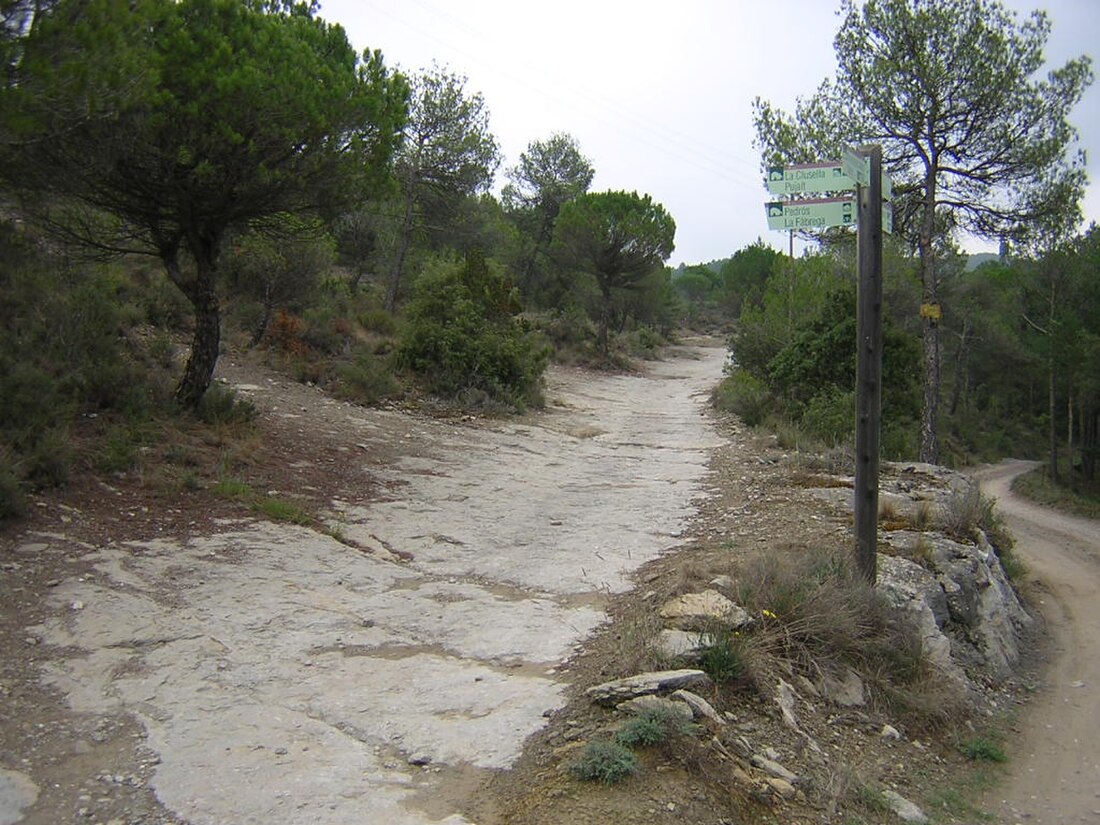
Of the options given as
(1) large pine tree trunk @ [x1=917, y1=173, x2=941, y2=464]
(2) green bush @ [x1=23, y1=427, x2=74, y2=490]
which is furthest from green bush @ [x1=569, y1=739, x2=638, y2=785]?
(1) large pine tree trunk @ [x1=917, y1=173, x2=941, y2=464]

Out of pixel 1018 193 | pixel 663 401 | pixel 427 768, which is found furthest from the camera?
pixel 663 401

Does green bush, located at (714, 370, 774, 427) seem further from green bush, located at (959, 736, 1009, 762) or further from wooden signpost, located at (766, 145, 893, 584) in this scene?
green bush, located at (959, 736, 1009, 762)

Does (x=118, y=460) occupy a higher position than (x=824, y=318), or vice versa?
(x=824, y=318)

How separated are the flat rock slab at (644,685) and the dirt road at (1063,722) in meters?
2.15

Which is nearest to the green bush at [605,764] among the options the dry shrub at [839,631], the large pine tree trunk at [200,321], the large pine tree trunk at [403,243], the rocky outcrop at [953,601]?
the dry shrub at [839,631]

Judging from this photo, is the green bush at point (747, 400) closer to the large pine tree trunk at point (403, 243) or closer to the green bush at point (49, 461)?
the large pine tree trunk at point (403, 243)

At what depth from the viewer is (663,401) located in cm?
2539

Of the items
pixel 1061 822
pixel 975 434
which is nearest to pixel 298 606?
pixel 1061 822

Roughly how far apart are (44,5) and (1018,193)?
55.0 feet

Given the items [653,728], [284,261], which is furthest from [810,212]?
[284,261]

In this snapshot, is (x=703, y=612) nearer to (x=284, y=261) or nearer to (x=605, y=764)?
(x=605, y=764)

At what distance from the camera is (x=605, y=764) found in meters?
3.90

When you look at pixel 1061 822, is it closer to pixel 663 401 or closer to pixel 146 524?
pixel 146 524

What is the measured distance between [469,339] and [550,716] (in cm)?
1359
